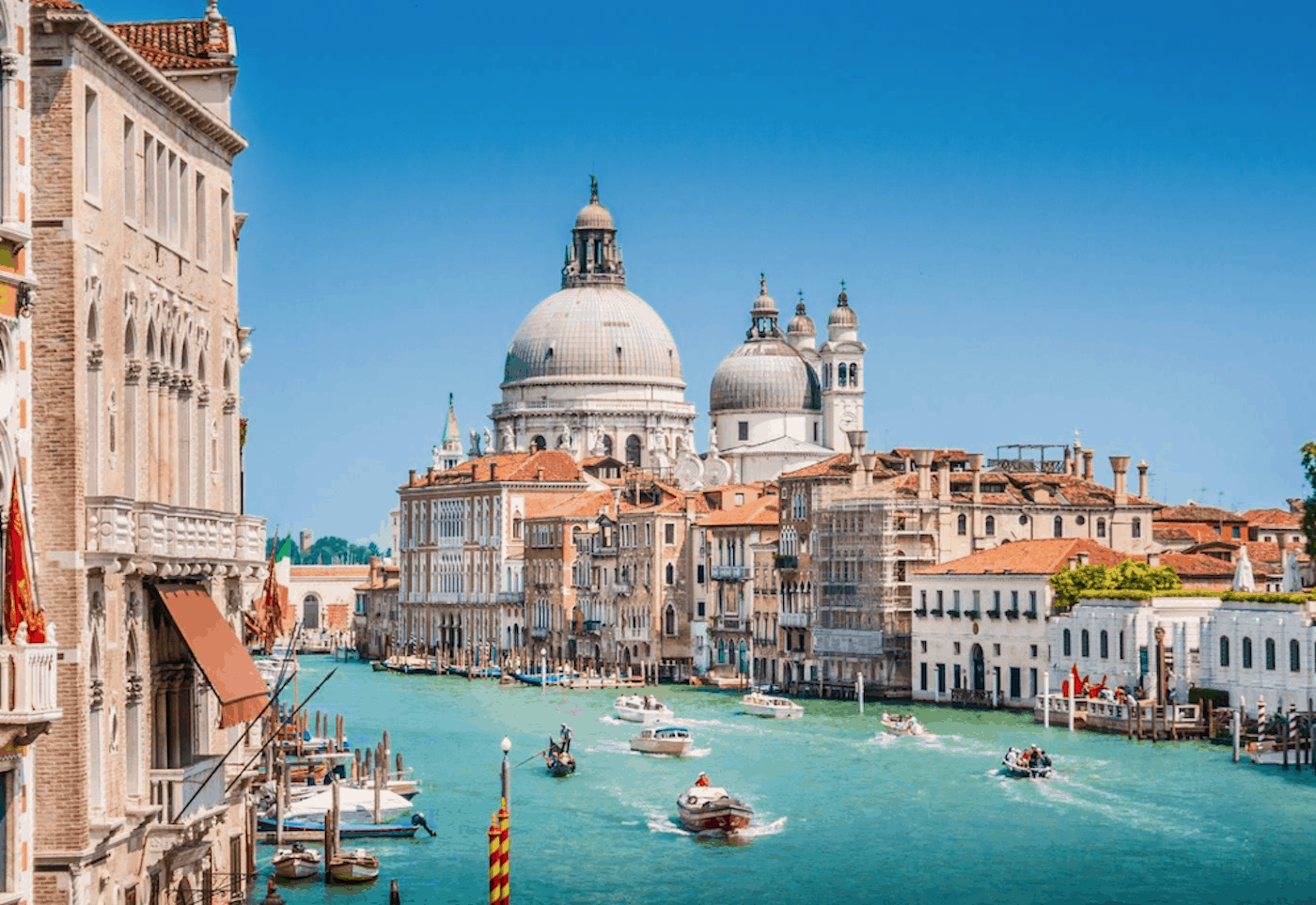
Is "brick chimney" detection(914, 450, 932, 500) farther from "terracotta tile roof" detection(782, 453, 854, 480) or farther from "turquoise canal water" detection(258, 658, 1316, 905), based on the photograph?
"turquoise canal water" detection(258, 658, 1316, 905)

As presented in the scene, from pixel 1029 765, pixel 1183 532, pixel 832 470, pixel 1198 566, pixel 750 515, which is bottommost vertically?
pixel 1029 765

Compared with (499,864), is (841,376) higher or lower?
higher

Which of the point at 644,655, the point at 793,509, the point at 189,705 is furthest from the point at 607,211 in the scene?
the point at 189,705

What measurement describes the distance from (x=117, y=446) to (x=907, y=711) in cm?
4197

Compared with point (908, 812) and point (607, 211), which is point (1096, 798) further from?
point (607, 211)

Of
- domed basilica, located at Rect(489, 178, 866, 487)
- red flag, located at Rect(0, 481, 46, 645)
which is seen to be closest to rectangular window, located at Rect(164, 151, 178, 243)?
red flag, located at Rect(0, 481, 46, 645)

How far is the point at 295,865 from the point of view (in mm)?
27156

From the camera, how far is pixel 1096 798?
1419 inches

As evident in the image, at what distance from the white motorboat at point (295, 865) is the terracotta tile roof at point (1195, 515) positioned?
144ft

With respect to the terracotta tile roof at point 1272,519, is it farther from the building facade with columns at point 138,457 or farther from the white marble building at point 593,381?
the building facade with columns at point 138,457

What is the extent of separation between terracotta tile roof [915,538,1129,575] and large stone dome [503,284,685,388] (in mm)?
44927

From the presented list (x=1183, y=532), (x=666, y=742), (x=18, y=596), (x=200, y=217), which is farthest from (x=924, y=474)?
(x=18, y=596)

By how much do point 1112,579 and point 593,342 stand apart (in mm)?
51362

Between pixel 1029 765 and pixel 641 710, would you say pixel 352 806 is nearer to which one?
pixel 1029 765
